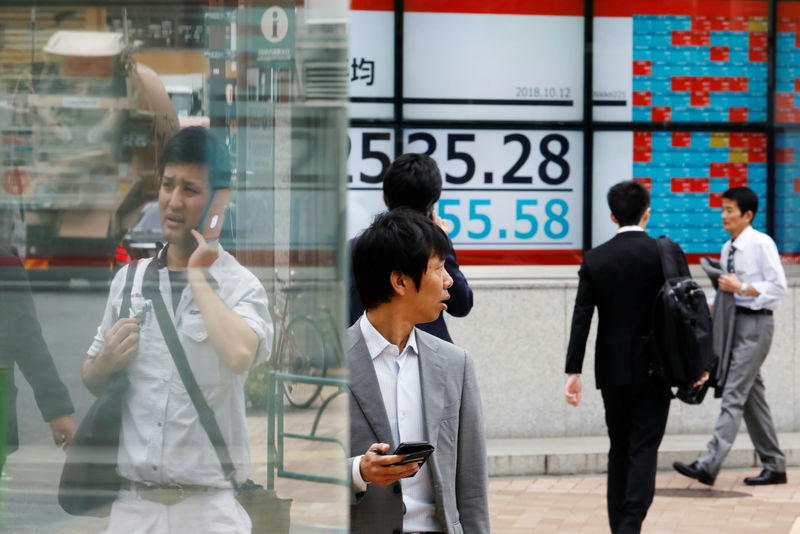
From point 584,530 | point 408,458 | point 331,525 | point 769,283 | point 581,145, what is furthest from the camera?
point 581,145

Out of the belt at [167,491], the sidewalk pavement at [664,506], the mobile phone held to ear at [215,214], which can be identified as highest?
the mobile phone held to ear at [215,214]

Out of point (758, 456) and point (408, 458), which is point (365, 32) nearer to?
point (758, 456)

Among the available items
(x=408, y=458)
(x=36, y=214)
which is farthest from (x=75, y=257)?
(x=408, y=458)

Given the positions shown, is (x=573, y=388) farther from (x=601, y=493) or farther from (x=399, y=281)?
(x=399, y=281)

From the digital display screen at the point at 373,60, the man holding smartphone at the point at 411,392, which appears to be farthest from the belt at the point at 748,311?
the man holding smartphone at the point at 411,392

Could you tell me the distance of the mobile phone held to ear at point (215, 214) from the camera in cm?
199

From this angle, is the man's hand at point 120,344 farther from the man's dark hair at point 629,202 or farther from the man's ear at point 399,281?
the man's dark hair at point 629,202

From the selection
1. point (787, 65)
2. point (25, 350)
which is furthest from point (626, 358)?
point (787, 65)

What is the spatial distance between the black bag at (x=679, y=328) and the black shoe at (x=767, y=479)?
7.26ft

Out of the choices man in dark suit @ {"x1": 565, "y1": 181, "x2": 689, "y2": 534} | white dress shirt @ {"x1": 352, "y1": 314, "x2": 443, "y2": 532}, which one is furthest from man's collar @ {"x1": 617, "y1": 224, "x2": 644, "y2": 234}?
white dress shirt @ {"x1": 352, "y1": 314, "x2": 443, "y2": 532}

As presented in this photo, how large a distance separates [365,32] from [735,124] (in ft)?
9.51

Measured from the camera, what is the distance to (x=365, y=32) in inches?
355

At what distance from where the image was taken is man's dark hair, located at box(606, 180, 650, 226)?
6.04 meters

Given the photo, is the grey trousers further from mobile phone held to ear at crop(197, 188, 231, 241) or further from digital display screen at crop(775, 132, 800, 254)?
mobile phone held to ear at crop(197, 188, 231, 241)
